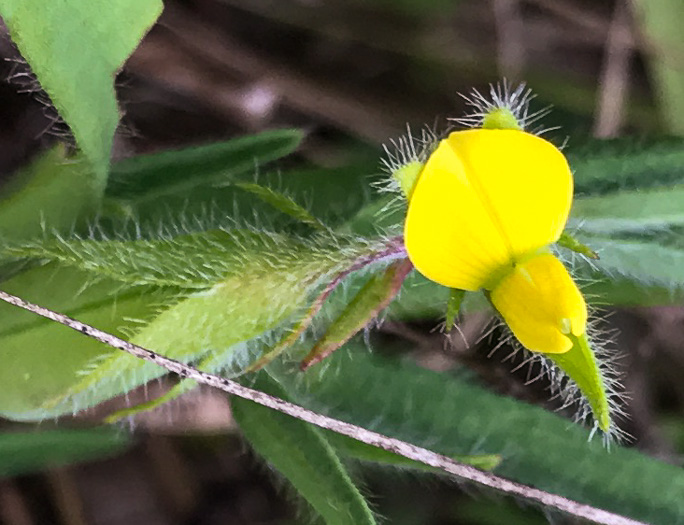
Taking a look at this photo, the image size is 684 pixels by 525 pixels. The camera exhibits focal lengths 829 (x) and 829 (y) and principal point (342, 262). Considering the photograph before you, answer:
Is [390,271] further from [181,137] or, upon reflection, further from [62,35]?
[181,137]

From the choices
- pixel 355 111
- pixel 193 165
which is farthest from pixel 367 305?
pixel 355 111

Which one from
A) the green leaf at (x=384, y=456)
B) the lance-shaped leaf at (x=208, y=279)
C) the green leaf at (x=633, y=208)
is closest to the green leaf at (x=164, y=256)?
the lance-shaped leaf at (x=208, y=279)

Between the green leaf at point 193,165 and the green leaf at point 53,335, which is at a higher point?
the green leaf at point 193,165

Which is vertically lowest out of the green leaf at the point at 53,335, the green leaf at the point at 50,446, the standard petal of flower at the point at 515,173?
the green leaf at the point at 50,446

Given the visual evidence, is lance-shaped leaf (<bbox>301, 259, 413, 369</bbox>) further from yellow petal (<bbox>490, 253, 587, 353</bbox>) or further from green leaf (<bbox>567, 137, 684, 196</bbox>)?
green leaf (<bbox>567, 137, 684, 196</bbox>)

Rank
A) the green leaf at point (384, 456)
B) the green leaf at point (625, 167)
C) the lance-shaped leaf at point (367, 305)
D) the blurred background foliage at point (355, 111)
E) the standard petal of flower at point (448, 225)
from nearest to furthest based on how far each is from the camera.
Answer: the standard petal of flower at point (448, 225), the lance-shaped leaf at point (367, 305), the green leaf at point (384, 456), the green leaf at point (625, 167), the blurred background foliage at point (355, 111)

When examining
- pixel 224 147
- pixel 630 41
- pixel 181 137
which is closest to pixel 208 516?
pixel 181 137

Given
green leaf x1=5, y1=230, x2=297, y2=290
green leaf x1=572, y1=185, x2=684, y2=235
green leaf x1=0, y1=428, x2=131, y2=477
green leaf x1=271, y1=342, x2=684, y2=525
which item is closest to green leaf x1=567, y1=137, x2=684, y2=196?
green leaf x1=572, y1=185, x2=684, y2=235

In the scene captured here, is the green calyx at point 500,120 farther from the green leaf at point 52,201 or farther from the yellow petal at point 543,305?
the green leaf at point 52,201
